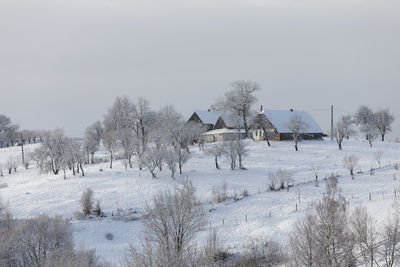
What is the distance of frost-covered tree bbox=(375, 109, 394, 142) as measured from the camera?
74.8 meters

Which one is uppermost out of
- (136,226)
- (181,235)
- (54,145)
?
(54,145)

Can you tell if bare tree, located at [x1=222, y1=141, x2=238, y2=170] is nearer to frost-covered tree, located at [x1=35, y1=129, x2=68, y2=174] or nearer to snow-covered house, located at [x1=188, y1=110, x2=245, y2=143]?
snow-covered house, located at [x1=188, y1=110, x2=245, y2=143]

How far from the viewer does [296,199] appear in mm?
29297

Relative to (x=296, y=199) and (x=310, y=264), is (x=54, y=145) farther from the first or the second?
(x=310, y=264)

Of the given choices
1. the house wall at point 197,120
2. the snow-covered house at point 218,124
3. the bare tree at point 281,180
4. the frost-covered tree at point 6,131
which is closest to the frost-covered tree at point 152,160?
the bare tree at point 281,180

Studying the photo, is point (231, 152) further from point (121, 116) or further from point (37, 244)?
point (121, 116)

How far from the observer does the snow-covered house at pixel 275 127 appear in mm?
60969

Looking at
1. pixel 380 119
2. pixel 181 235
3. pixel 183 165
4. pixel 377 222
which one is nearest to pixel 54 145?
pixel 183 165

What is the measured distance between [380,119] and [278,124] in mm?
27368

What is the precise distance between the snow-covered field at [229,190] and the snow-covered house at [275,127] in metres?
7.68

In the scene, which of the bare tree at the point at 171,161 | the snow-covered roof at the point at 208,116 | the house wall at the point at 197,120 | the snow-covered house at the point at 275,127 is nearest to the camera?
the bare tree at the point at 171,161

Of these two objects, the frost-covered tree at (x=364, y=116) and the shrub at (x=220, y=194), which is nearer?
the shrub at (x=220, y=194)

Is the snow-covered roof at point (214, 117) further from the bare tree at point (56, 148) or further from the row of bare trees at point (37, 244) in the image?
the row of bare trees at point (37, 244)

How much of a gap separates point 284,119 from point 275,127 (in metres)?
3.81
